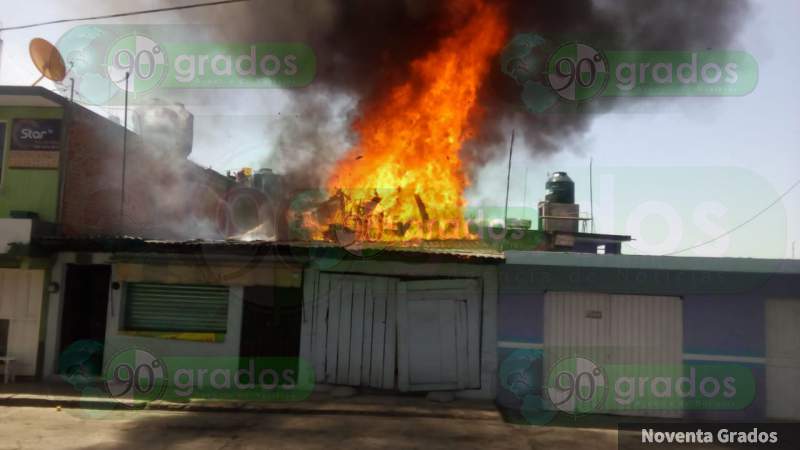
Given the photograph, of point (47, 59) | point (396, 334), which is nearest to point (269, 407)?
point (396, 334)

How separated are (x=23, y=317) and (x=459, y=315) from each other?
9577mm

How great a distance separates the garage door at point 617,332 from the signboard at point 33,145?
1162 centimetres

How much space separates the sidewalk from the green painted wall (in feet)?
13.3

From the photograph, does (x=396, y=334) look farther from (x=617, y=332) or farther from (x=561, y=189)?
(x=561, y=189)

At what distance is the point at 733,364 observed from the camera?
33.3 feet

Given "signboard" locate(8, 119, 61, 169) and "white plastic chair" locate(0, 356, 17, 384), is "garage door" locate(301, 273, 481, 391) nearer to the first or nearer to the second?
"white plastic chair" locate(0, 356, 17, 384)

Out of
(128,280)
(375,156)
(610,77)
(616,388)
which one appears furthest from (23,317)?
(610,77)

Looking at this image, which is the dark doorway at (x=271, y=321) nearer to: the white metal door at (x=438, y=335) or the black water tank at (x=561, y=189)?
the white metal door at (x=438, y=335)

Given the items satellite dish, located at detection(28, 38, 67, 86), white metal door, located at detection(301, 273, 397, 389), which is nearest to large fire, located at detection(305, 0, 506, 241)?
white metal door, located at detection(301, 273, 397, 389)

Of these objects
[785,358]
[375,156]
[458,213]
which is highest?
[375,156]

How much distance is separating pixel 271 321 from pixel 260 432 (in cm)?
334

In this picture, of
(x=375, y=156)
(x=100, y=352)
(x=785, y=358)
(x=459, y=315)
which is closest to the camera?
(x=785, y=358)

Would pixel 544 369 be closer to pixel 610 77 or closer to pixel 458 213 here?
pixel 458 213

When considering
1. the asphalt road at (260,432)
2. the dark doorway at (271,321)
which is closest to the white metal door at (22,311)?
the asphalt road at (260,432)
